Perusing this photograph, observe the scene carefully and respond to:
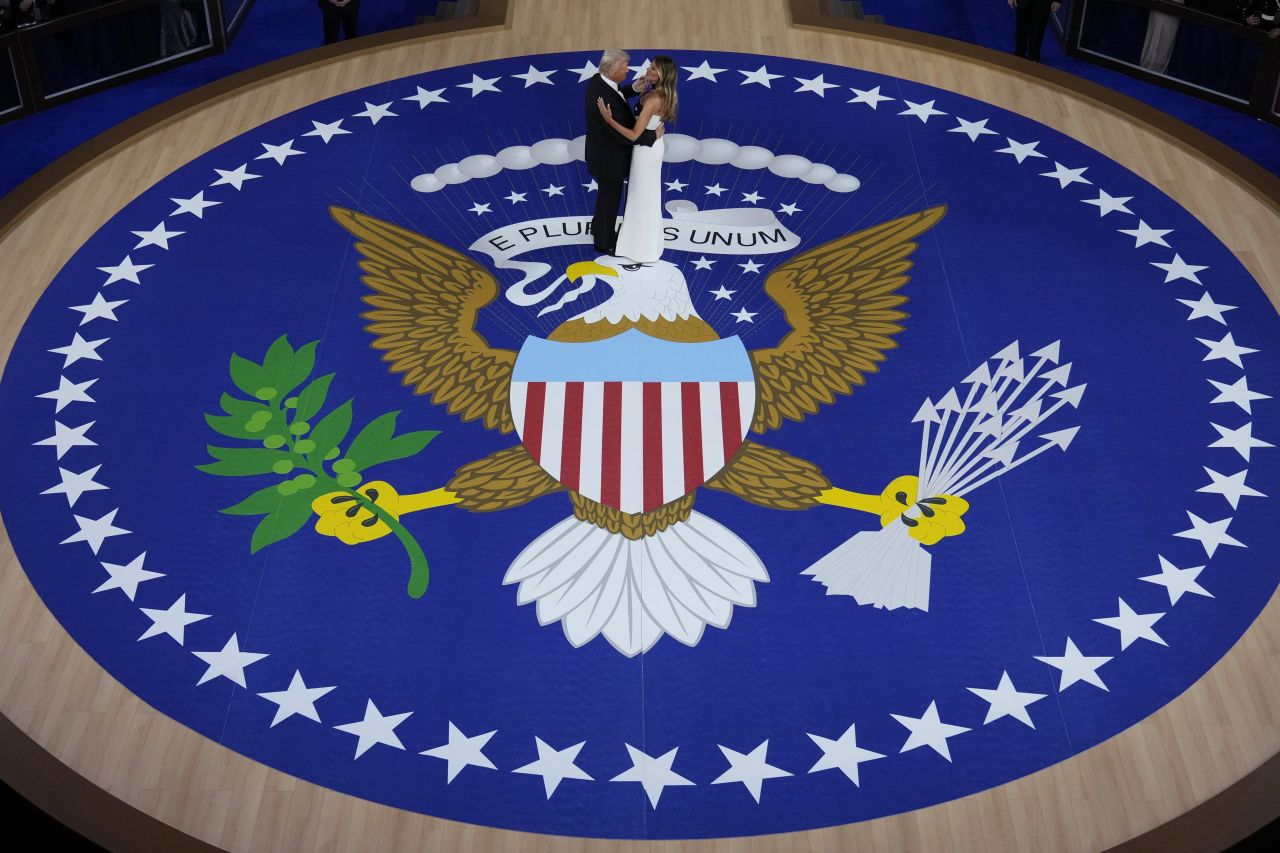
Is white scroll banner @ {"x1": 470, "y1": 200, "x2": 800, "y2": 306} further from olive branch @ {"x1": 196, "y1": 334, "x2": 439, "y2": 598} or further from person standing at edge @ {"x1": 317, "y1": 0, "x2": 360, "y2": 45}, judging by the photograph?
person standing at edge @ {"x1": 317, "y1": 0, "x2": 360, "y2": 45}

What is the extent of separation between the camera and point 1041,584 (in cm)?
587

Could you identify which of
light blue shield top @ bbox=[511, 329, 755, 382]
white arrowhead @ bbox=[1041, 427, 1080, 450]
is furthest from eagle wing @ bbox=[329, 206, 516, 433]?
white arrowhead @ bbox=[1041, 427, 1080, 450]

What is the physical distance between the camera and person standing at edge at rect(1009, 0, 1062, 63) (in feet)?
31.5

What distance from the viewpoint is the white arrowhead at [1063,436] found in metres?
6.49

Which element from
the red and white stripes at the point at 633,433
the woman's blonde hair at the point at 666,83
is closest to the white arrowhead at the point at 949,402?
the red and white stripes at the point at 633,433

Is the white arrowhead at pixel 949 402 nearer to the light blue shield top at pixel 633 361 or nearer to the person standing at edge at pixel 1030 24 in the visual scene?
the light blue shield top at pixel 633 361

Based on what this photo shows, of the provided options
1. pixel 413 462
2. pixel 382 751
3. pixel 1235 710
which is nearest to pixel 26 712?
pixel 382 751

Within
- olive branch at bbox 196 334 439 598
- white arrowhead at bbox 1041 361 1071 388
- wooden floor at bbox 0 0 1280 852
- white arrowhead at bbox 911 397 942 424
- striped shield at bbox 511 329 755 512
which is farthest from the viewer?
white arrowhead at bbox 1041 361 1071 388

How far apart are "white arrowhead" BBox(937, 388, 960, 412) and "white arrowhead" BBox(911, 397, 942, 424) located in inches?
1.6

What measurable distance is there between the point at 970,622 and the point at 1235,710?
39.9 inches

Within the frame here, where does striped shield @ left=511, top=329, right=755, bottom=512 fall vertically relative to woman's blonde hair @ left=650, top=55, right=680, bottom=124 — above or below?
below

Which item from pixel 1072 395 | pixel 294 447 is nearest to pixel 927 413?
pixel 1072 395

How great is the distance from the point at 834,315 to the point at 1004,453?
47.0 inches

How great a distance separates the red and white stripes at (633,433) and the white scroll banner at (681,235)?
1054 mm
